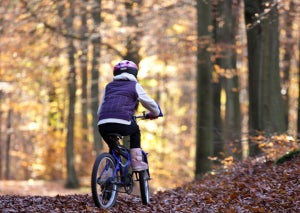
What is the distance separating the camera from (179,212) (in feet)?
31.3

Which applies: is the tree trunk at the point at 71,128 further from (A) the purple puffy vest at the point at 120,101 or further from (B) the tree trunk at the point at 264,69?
(A) the purple puffy vest at the point at 120,101

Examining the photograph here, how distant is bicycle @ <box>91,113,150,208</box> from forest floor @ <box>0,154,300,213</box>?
0.55 ft

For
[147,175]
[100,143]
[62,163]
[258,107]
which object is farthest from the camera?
[62,163]

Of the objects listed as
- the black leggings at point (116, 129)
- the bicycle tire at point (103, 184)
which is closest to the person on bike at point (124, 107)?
the black leggings at point (116, 129)

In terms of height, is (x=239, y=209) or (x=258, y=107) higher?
(x=258, y=107)

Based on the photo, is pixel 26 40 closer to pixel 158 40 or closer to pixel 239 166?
pixel 158 40

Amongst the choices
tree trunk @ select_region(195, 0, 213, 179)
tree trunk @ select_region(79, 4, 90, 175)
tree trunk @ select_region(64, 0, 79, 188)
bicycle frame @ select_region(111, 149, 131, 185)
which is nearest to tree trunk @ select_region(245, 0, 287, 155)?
tree trunk @ select_region(195, 0, 213, 179)

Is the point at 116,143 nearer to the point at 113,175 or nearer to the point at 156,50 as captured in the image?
the point at 113,175

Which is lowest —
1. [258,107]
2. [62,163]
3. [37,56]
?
[62,163]

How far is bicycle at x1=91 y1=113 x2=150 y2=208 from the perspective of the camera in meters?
9.38

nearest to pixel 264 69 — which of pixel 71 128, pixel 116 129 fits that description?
pixel 116 129

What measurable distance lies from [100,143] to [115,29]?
8.16 m

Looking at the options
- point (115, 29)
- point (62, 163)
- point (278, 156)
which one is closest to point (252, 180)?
point (278, 156)

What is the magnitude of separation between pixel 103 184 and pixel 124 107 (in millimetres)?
1160
